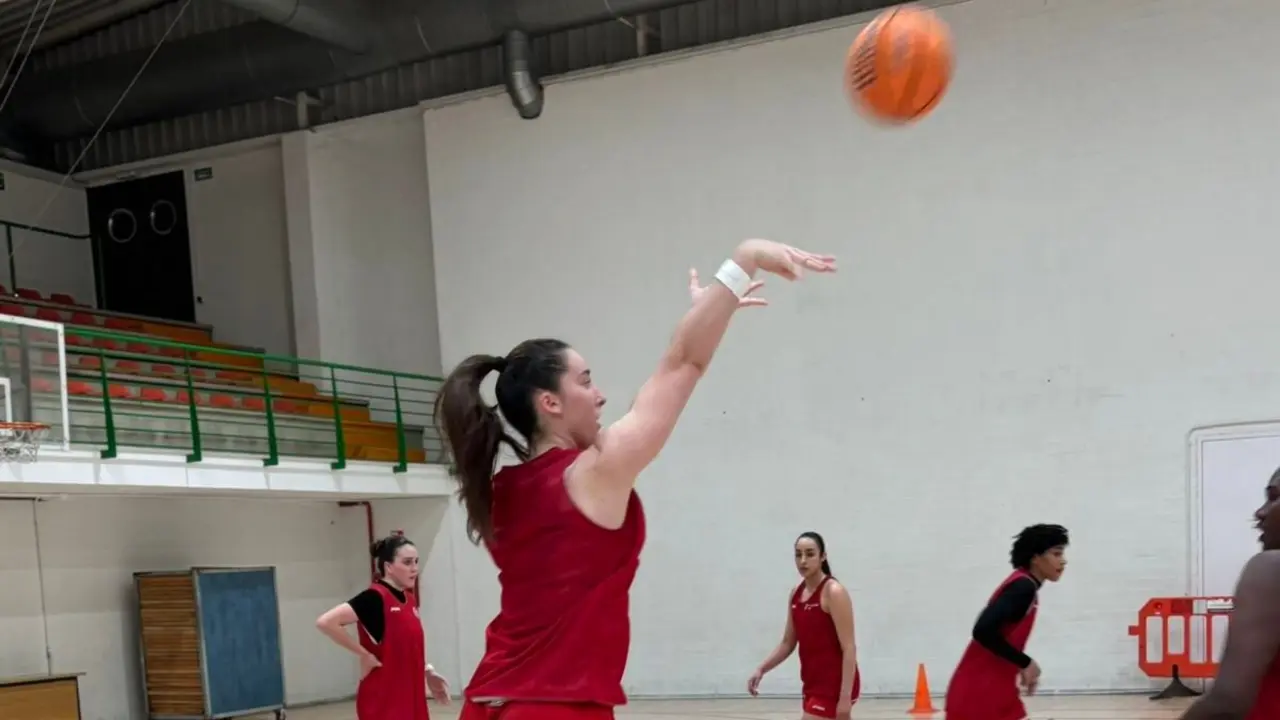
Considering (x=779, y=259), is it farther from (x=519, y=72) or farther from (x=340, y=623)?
(x=519, y=72)

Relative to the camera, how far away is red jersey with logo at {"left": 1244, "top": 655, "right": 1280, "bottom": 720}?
2287mm

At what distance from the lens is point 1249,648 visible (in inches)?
84.3

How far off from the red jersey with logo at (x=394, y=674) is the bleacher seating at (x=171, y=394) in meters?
4.95

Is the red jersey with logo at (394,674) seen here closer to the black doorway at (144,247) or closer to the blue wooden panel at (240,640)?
the blue wooden panel at (240,640)

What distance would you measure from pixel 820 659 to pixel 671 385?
4498mm

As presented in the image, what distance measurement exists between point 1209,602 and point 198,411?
31.5ft

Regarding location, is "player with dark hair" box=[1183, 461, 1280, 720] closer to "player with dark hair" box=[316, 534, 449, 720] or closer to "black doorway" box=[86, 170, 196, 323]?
"player with dark hair" box=[316, 534, 449, 720]

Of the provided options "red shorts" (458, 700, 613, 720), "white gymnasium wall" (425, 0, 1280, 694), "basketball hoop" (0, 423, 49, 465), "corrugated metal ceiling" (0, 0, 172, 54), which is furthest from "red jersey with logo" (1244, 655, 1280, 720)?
"corrugated metal ceiling" (0, 0, 172, 54)

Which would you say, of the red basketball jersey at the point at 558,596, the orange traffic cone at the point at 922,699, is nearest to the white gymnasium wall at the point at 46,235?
the orange traffic cone at the point at 922,699

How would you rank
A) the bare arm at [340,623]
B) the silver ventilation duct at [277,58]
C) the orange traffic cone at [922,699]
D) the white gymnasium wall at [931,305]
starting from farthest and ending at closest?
1. the silver ventilation duct at [277,58]
2. the white gymnasium wall at [931,305]
3. the orange traffic cone at [922,699]
4. the bare arm at [340,623]

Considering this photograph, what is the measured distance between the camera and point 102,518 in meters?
12.3

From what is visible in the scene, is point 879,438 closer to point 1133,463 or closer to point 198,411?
point 1133,463

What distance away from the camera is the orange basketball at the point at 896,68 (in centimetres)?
520

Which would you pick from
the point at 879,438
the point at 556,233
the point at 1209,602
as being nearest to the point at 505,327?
the point at 556,233
